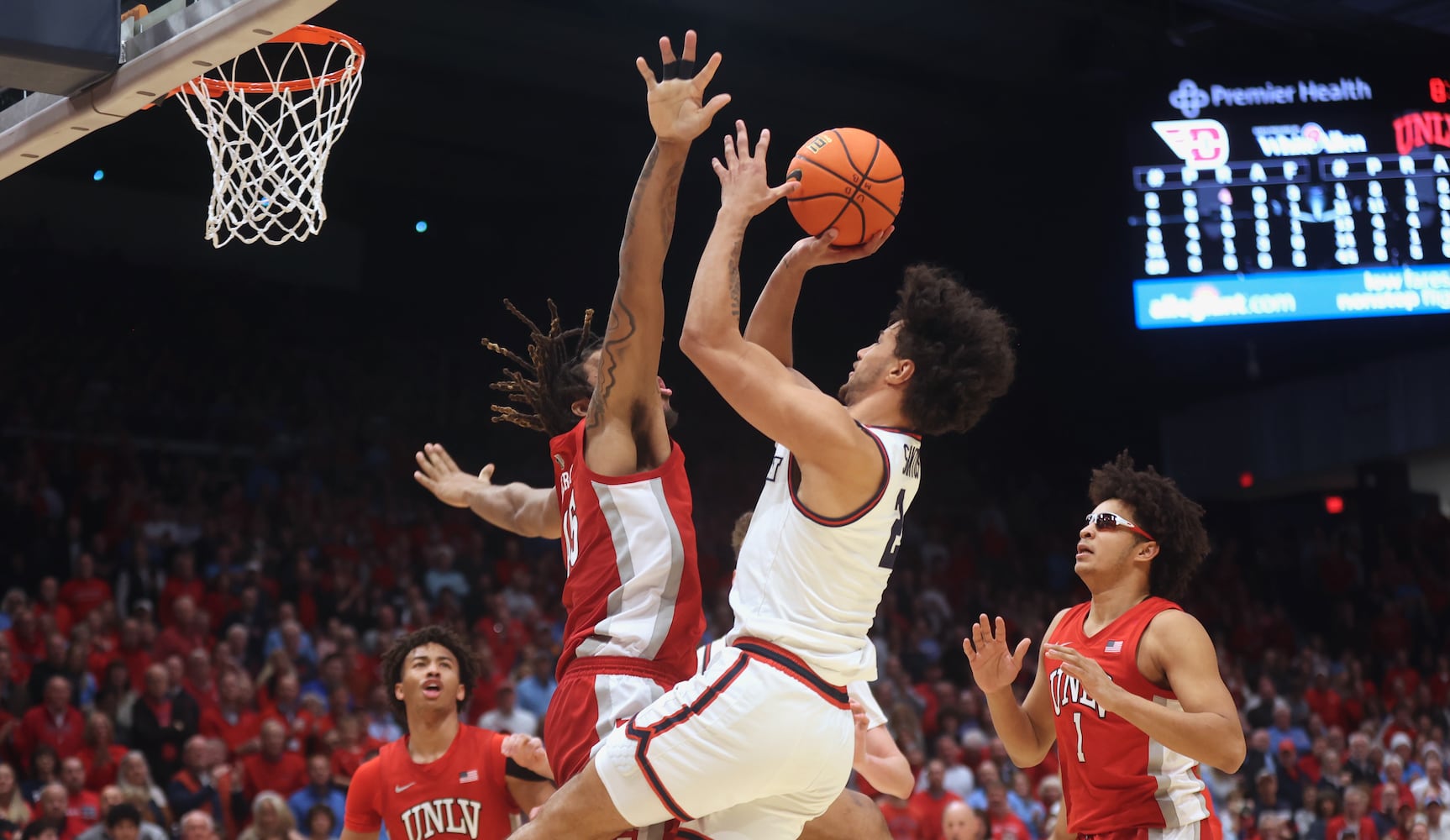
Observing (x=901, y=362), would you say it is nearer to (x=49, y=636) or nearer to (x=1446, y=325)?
(x=49, y=636)

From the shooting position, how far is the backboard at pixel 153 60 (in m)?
3.57

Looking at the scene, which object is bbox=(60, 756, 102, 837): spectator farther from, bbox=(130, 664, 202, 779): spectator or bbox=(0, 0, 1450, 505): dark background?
bbox=(0, 0, 1450, 505): dark background

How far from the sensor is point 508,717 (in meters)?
8.61

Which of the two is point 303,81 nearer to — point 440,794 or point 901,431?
point 440,794

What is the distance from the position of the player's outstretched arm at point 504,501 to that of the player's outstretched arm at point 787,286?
0.91 meters

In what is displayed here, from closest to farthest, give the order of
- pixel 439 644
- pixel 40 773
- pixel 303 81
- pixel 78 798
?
1. pixel 439 644
2. pixel 303 81
3. pixel 78 798
4. pixel 40 773

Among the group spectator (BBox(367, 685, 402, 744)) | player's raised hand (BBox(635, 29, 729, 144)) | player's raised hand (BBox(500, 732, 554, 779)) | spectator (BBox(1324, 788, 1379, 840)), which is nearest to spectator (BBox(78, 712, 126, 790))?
spectator (BBox(367, 685, 402, 744))

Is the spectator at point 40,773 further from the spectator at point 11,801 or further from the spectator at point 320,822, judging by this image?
the spectator at point 320,822

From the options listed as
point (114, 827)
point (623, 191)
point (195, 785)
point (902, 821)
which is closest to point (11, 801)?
point (114, 827)

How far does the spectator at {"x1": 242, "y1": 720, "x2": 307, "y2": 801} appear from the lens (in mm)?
7699

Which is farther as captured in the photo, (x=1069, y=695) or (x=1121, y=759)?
(x=1069, y=695)

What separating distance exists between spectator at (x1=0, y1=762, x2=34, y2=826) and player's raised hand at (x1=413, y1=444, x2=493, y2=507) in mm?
3609

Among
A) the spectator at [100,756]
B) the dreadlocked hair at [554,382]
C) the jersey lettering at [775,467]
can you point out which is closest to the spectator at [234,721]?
the spectator at [100,756]

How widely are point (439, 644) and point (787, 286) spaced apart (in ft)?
6.73
